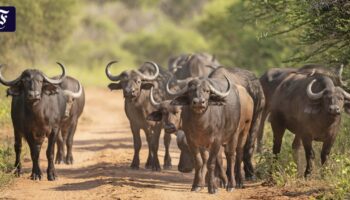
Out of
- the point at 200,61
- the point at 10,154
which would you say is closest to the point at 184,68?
the point at 200,61

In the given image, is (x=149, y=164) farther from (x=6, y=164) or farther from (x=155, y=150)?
(x=6, y=164)

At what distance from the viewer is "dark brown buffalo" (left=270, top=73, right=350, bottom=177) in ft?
40.7

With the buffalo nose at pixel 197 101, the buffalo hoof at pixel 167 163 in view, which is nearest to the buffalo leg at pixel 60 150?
the buffalo hoof at pixel 167 163

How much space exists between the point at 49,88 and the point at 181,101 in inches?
108

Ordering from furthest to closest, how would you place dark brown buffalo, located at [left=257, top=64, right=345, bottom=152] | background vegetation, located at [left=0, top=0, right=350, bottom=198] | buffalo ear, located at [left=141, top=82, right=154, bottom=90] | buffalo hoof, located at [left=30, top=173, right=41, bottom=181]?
buffalo ear, located at [left=141, top=82, right=154, bottom=90] → dark brown buffalo, located at [left=257, top=64, right=345, bottom=152] → background vegetation, located at [left=0, top=0, right=350, bottom=198] → buffalo hoof, located at [left=30, top=173, right=41, bottom=181]

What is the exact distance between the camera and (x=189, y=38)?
52031 mm

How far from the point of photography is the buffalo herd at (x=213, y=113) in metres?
12.0

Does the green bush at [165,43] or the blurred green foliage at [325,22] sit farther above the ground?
the green bush at [165,43]

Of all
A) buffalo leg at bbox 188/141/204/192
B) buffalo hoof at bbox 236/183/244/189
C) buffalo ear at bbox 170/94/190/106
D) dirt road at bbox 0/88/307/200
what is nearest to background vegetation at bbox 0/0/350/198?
buffalo hoof at bbox 236/183/244/189

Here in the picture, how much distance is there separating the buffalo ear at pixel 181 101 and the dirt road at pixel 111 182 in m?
1.35

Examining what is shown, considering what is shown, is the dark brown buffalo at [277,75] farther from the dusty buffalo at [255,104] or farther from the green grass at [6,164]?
the green grass at [6,164]

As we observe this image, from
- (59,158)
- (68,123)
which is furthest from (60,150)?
(68,123)

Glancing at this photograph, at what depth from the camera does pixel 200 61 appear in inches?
765

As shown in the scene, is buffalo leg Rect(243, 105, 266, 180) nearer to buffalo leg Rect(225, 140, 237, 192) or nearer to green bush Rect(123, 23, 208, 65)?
buffalo leg Rect(225, 140, 237, 192)
